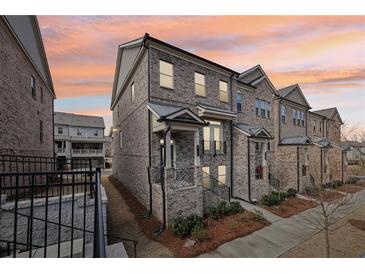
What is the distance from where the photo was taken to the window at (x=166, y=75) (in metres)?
9.11

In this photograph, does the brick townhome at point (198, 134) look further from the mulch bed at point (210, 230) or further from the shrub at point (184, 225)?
the mulch bed at point (210, 230)

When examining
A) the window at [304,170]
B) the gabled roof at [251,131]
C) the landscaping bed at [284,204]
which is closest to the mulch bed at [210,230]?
the landscaping bed at [284,204]

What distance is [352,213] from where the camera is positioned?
36.0 ft

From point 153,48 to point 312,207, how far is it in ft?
43.1

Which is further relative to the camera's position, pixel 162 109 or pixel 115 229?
pixel 162 109

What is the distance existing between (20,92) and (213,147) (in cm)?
962

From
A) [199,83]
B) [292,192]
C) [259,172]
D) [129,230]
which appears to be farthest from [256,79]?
[129,230]

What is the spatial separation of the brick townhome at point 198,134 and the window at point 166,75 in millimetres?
49

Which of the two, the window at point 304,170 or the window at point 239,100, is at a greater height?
the window at point 239,100

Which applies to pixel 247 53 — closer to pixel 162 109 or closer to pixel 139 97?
pixel 162 109

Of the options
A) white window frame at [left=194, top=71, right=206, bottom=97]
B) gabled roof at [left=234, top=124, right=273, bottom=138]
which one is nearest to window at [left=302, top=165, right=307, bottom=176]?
gabled roof at [left=234, top=124, right=273, bottom=138]

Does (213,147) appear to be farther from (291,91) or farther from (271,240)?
(291,91)

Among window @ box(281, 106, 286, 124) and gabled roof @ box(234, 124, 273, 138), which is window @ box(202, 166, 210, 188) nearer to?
gabled roof @ box(234, 124, 273, 138)

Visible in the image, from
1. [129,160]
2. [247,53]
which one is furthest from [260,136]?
[129,160]
